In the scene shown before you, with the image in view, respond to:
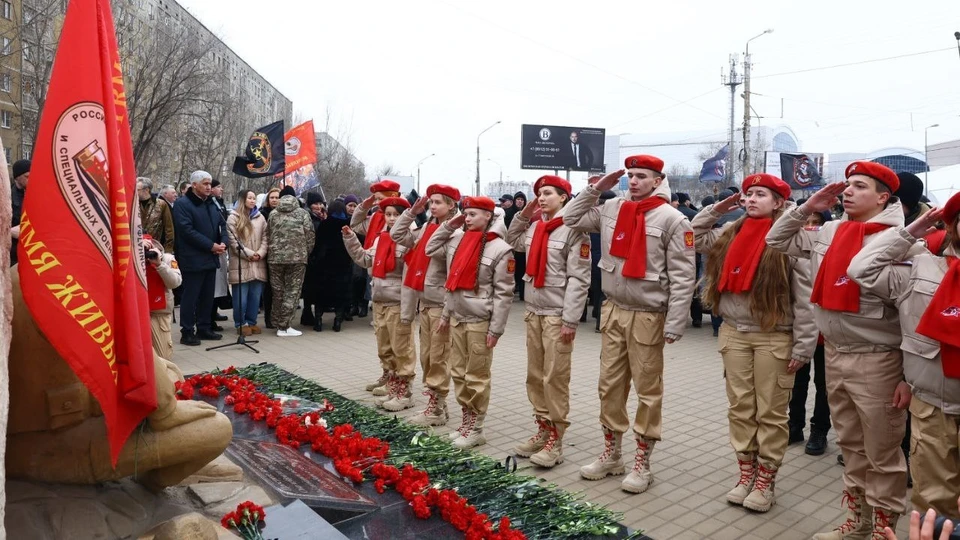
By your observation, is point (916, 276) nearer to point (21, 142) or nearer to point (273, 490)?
point (273, 490)

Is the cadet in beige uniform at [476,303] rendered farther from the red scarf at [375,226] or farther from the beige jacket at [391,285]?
the red scarf at [375,226]

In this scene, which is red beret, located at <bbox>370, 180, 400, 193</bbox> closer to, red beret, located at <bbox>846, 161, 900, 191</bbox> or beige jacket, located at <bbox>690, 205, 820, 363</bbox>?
beige jacket, located at <bbox>690, 205, 820, 363</bbox>

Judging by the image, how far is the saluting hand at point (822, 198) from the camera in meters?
4.21

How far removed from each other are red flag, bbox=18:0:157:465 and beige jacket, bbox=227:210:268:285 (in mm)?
7777

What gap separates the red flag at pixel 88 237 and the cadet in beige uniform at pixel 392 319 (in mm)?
4210

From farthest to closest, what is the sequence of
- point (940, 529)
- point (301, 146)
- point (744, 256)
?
point (301, 146) < point (744, 256) < point (940, 529)

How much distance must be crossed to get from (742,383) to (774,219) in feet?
3.60

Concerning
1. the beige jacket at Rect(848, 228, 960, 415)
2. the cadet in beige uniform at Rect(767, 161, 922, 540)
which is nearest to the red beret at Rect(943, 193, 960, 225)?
the beige jacket at Rect(848, 228, 960, 415)

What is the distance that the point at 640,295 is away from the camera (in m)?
4.79

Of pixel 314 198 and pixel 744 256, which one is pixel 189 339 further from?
pixel 744 256

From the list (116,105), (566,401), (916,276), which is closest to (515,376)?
(566,401)

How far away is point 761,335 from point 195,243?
25.1ft

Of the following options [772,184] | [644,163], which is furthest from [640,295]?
[772,184]

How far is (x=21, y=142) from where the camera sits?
918 inches
